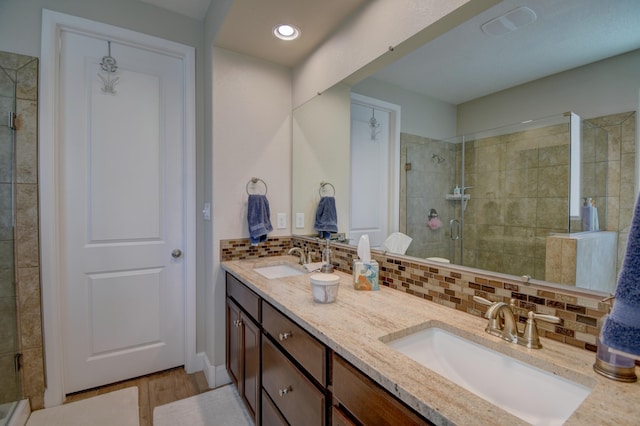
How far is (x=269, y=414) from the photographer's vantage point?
4.27ft

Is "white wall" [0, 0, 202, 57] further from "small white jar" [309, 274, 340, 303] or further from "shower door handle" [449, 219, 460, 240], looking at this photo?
"shower door handle" [449, 219, 460, 240]

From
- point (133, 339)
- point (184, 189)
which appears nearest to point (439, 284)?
point (184, 189)

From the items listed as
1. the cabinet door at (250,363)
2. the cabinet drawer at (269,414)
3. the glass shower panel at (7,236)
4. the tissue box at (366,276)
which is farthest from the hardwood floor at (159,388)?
the tissue box at (366,276)

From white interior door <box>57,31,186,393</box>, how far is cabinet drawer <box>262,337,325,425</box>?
1.18m

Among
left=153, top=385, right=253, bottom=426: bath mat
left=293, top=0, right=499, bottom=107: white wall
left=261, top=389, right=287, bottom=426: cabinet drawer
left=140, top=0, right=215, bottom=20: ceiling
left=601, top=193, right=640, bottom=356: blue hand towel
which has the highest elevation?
left=140, top=0, right=215, bottom=20: ceiling

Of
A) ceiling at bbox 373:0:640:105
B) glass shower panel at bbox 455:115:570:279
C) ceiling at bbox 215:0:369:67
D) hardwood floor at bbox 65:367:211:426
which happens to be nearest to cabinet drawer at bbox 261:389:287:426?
hardwood floor at bbox 65:367:211:426

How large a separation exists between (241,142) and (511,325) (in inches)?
73.3

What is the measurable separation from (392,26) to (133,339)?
2488 millimetres

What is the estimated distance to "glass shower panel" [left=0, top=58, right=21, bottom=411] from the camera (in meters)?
1.61

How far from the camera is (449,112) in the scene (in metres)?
1.29

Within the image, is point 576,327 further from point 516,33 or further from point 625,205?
point 516,33

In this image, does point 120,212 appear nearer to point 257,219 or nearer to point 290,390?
point 257,219

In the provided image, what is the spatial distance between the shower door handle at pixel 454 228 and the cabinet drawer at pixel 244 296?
942 millimetres

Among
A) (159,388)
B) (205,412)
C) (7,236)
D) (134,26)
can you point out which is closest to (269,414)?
(205,412)
